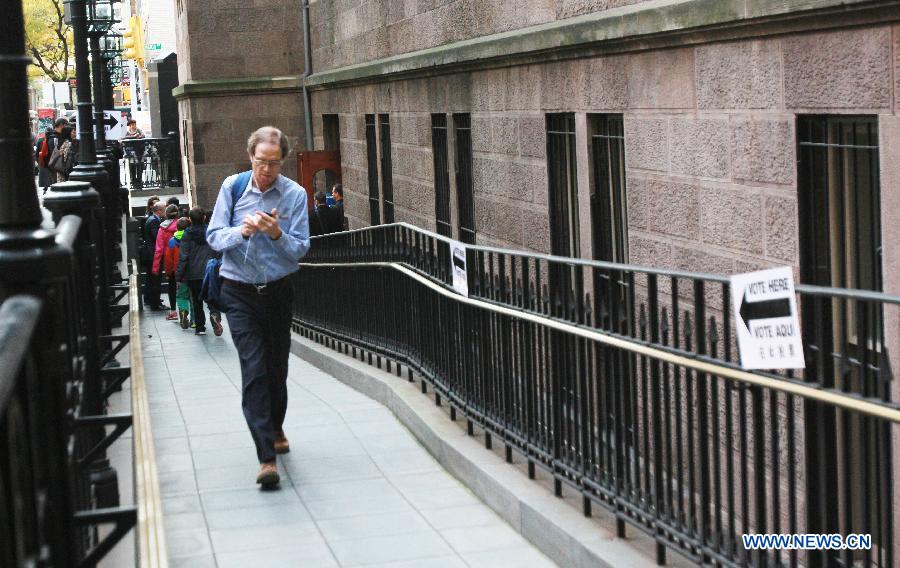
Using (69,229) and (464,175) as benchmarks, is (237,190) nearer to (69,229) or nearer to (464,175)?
(69,229)

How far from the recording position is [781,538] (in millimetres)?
4633

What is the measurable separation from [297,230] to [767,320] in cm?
360

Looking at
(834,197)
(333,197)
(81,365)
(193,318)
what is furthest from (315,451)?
(333,197)

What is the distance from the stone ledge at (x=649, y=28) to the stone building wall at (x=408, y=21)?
100 mm

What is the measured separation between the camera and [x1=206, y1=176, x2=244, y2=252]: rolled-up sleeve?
7.39m

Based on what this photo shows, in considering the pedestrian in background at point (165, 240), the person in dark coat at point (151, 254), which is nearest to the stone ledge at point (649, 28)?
the pedestrian in background at point (165, 240)

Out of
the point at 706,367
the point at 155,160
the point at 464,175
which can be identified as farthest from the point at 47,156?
the point at 706,367

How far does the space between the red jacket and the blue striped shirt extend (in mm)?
13769

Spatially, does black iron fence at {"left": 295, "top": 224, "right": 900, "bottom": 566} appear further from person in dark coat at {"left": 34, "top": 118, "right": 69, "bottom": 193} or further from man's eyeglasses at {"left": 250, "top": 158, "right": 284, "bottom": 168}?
person in dark coat at {"left": 34, "top": 118, "right": 69, "bottom": 193}

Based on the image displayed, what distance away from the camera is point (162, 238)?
21359mm

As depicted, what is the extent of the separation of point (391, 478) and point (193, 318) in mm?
13131

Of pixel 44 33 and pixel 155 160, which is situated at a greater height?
pixel 44 33

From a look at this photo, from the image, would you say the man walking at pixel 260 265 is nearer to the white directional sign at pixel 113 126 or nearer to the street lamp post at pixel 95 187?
the street lamp post at pixel 95 187

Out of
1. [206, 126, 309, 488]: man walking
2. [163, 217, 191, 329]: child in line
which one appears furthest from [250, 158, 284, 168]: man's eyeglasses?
[163, 217, 191, 329]: child in line
